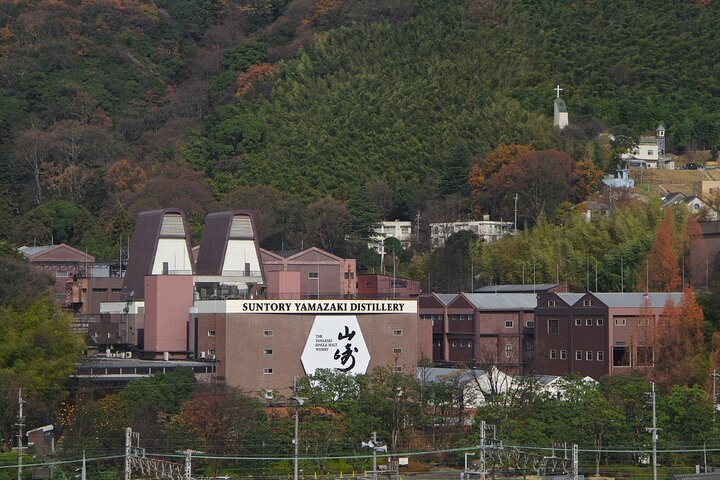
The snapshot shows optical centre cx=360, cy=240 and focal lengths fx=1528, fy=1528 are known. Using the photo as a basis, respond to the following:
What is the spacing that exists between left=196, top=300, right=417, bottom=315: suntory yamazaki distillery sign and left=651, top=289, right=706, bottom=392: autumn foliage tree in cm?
916

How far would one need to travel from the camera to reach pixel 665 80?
101625 millimetres

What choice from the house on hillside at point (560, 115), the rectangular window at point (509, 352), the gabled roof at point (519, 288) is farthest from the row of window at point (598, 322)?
the house on hillside at point (560, 115)

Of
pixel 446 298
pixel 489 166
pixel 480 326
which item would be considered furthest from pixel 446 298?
pixel 489 166

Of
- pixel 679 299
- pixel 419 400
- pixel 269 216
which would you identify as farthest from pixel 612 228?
pixel 419 400

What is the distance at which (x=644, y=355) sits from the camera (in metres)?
57.6

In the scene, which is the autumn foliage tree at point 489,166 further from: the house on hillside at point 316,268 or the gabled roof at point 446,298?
the gabled roof at point 446,298

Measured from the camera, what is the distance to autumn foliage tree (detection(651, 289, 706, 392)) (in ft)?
175

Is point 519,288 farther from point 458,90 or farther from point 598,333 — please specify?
point 458,90

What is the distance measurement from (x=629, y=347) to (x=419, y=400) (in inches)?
517

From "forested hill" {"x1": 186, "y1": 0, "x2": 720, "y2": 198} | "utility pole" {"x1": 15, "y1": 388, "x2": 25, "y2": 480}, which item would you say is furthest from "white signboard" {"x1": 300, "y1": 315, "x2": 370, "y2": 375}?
"forested hill" {"x1": 186, "y1": 0, "x2": 720, "y2": 198}

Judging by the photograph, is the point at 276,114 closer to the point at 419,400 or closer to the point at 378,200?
the point at 378,200

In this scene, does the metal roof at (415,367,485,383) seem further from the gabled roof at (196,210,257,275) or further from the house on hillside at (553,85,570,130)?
the house on hillside at (553,85,570,130)

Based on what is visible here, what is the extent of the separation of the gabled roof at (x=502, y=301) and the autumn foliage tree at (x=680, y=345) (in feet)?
30.2

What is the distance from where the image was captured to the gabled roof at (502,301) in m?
65.6
